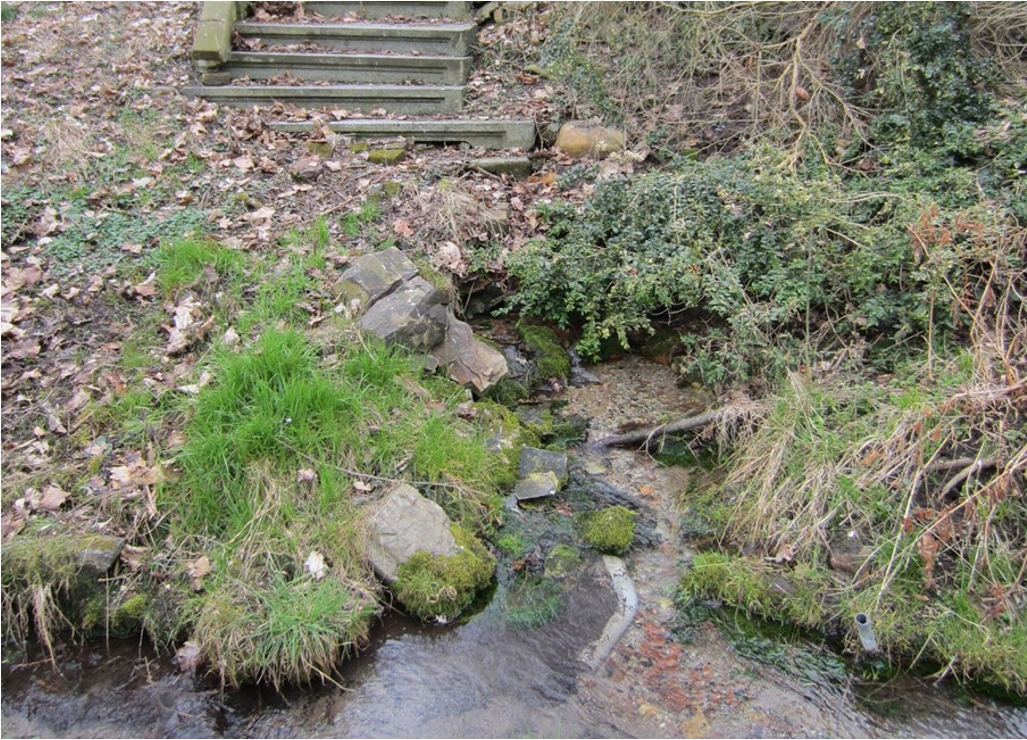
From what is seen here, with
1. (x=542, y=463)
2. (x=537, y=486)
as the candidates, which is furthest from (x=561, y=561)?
(x=542, y=463)

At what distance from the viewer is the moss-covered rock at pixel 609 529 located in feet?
14.0

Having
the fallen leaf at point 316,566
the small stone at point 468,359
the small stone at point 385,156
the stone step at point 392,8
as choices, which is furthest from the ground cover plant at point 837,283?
the fallen leaf at point 316,566

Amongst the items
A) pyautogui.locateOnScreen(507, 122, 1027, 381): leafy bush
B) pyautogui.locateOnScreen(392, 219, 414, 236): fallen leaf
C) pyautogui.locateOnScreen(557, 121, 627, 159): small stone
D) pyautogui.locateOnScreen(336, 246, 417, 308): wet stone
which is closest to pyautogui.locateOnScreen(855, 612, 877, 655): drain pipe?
pyautogui.locateOnScreen(507, 122, 1027, 381): leafy bush

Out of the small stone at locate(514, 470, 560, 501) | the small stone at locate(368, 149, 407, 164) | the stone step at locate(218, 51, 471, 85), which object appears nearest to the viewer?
the small stone at locate(514, 470, 560, 501)

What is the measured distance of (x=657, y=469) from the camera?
484 centimetres

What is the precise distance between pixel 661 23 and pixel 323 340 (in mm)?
4168

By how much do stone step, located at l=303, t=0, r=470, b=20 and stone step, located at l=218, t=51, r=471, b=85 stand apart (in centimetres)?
76

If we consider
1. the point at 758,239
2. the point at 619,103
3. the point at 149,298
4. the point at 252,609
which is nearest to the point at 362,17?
the point at 619,103

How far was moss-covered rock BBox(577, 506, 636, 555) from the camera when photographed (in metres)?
4.26

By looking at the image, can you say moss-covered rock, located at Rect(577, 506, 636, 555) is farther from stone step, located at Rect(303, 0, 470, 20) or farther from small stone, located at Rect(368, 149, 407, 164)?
stone step, located at Rect(303, 0, 470, 20)

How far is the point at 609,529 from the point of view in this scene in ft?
14.1

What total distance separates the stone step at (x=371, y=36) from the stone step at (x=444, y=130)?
1.22 meters

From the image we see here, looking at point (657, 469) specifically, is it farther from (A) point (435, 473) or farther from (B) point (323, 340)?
(B) point (323, 340)

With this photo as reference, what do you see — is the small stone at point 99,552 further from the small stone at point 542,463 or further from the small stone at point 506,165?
the small stone at point 506,165
